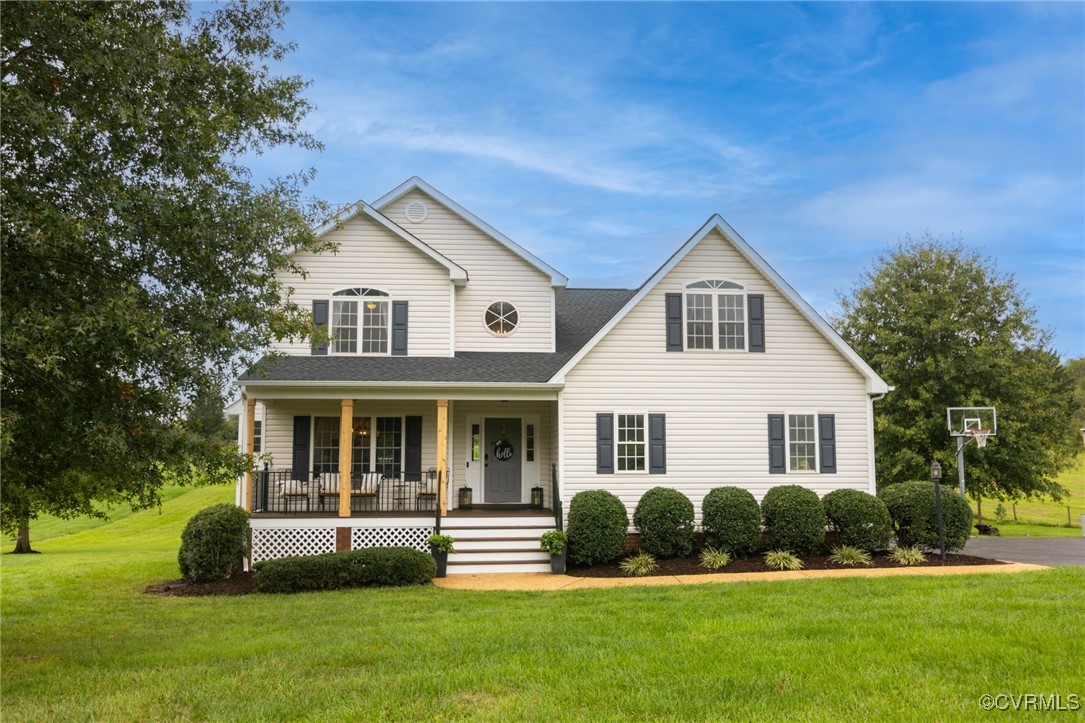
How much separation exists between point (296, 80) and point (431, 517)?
30.1 feet

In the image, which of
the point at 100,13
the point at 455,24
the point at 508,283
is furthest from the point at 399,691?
the point at 508,283

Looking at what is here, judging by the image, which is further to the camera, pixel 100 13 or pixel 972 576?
pixel 972 576

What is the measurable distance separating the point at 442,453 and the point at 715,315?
668 cm

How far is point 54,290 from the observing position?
7.36 metres

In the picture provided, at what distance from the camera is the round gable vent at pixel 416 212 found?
1900 centimetres

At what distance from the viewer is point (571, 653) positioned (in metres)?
7.59

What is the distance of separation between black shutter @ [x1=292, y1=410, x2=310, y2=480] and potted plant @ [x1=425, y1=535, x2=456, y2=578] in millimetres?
4023

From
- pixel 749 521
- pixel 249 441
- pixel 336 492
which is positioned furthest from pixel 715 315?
pixel 249 441

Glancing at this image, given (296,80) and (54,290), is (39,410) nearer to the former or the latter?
(54,290)

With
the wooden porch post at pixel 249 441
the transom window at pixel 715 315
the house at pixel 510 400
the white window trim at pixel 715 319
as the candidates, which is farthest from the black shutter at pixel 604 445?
the wooden porch post at pixel 249 441

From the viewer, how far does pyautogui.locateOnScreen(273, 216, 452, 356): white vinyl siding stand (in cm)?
1791

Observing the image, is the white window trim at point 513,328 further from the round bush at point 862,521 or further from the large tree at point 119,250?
the large tree at point 119,250

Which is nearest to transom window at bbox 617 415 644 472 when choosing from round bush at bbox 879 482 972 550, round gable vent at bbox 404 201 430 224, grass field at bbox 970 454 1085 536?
round bush at bbox 879 482 972 550

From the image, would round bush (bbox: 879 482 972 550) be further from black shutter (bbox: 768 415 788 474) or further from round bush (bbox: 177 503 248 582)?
round bush (bbox: 177 503 248 582)
